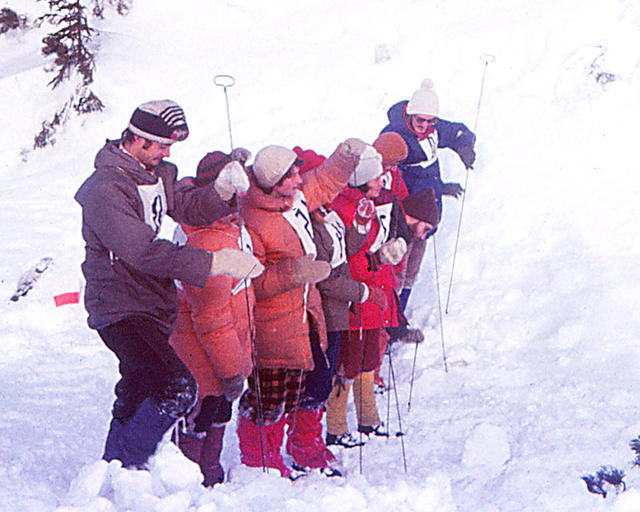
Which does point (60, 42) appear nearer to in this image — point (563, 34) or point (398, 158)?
point (563, 34)

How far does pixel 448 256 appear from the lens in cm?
704

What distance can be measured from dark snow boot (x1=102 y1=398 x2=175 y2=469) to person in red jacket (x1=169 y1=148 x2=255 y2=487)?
50 cm

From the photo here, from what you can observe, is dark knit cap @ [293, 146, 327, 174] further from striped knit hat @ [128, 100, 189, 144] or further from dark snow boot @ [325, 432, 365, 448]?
dark snow boot @ [325, 432, 365, 448]

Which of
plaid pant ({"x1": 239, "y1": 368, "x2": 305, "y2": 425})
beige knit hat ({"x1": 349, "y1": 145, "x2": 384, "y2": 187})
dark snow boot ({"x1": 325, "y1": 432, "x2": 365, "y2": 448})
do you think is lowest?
dark snow boot ({"x1": 325, "y1": 432, "x2": 365, "y2": 448})

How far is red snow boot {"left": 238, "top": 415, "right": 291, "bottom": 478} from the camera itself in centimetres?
381

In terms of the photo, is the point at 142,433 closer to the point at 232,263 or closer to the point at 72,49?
the point at 232,263

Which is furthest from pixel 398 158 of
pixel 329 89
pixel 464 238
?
pixel 329 89

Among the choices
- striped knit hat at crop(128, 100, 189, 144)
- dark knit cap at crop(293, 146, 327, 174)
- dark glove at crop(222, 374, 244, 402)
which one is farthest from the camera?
dark knit cap at crop(293, 146, 327, 174)

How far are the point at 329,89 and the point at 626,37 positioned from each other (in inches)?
175

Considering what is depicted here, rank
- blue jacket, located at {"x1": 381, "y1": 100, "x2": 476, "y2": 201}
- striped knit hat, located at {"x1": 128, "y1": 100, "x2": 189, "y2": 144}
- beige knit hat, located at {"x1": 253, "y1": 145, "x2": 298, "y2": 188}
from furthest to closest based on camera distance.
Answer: blue jacket, located at {"x1": 381, "y1": 100, "x2": 476, "y2": 201} < beige knit hat, located at {"x1": 253, "y1": 145, "x2": 298, "y2": 188} < striped knit hat, located at {"x1": 128, "y1": 100, "x2": 189, "y2": 144}

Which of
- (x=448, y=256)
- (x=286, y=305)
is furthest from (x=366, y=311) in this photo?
(x=448, y=256)

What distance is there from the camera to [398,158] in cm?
481

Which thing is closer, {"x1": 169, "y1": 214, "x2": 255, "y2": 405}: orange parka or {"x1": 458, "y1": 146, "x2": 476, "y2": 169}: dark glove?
{"x1": 169, "y1": 214, "x2": 255, "y2": 405}: orange parka

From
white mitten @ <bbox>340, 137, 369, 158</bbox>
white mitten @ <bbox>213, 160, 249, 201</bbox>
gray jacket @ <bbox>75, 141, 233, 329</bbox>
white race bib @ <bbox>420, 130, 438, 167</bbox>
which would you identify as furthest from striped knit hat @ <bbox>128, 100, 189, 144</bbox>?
white race bib @ <bbox>420, 130, 438, 167</bbox>
